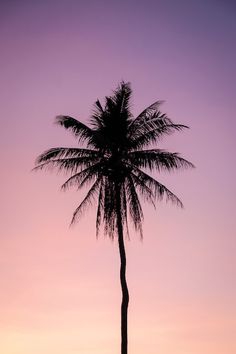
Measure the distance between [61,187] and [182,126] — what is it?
6526 mm

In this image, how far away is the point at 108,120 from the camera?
97.2ft

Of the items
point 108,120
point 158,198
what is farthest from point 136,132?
point 158,198

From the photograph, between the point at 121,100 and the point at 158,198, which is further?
the point at 121,100

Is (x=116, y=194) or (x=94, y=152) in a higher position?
(x=94, y=152)

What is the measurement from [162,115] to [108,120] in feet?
8.76

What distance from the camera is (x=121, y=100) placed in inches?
1207

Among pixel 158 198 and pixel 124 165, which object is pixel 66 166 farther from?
pixel 158 198

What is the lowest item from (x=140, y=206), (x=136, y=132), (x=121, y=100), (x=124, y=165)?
(x=140, y=206)

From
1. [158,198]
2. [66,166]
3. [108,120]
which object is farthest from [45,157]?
[158,198]

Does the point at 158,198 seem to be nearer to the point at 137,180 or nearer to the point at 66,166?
the point at 137,180

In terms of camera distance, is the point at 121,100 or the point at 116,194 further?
the point at 121,100

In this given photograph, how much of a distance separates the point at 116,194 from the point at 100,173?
1.39 meters

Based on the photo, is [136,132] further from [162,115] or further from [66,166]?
[66,166]

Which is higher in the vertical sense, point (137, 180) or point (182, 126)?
point (182, 126)
